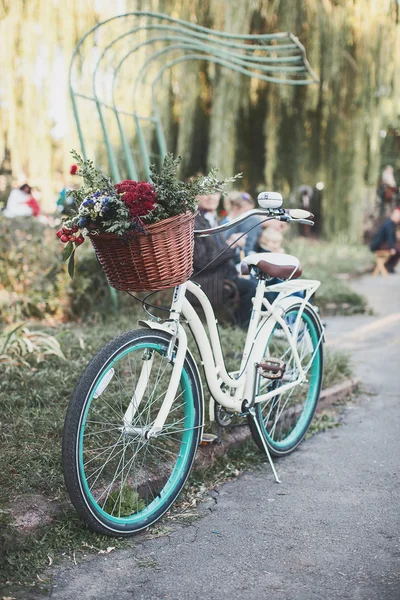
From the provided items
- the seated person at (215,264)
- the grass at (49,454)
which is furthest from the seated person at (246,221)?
the grass at (49,454)

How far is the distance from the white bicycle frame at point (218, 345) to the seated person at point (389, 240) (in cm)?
995

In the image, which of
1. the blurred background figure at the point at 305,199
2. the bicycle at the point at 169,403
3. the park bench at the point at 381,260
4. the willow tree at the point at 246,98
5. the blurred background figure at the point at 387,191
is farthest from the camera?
the blurred background figure at the point at 387,191

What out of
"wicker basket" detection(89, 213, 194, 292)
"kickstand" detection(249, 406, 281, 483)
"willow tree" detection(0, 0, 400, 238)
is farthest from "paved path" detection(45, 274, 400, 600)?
"willow tree" detection(0, 0, 400, 238)

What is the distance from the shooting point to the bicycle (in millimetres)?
2879

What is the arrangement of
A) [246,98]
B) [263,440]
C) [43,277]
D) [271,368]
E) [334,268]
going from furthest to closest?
1. [334,268]
2. [246,98]
3. [43,277]
4. [263,440]
5. [271,368]

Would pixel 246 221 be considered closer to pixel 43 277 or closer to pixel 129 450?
pixel 43 277

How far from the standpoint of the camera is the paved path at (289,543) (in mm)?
2627

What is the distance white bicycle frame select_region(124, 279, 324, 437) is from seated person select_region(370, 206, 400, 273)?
995cm

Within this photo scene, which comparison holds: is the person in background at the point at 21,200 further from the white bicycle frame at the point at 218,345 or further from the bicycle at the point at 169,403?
the white bicycle frame at the point at 218,345

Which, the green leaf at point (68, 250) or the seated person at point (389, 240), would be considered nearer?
the green leaf at point (68, 250)

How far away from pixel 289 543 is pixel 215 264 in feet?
11.8

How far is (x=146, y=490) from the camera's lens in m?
3.36

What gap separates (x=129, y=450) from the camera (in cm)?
333

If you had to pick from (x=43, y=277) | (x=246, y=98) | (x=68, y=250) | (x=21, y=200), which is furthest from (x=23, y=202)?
(x=68, y=250)
